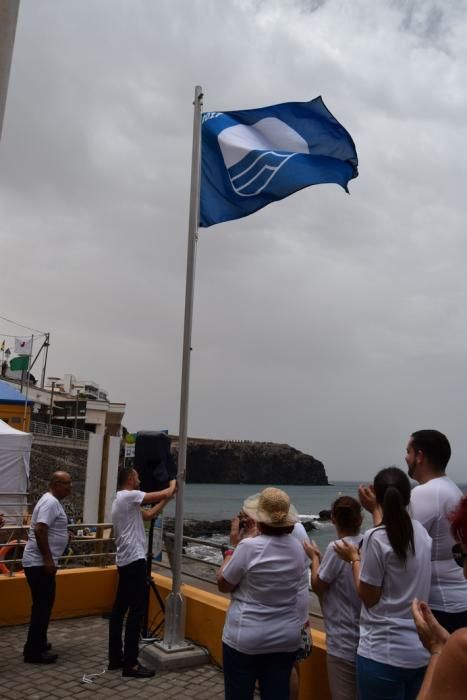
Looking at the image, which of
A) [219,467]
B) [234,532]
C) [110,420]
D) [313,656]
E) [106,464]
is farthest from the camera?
[219,467]

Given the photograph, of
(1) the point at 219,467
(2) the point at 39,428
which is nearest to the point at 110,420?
(2) the point at 39,428

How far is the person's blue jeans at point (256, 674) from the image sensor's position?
123 inches

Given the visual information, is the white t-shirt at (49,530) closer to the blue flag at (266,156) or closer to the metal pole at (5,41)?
the blue flag at (266,156)

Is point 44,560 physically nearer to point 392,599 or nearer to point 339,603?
point 339,603

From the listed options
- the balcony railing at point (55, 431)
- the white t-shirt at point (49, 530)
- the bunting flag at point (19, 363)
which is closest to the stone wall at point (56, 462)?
the balcony railing at point (55, 431)

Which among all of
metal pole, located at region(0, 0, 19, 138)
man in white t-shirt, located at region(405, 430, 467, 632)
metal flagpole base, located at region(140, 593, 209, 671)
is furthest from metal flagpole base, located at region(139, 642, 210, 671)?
metal pole, located at region(0, 0, 19, 138)

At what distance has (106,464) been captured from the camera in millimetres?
8758

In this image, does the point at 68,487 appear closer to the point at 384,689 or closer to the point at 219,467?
the point at 384,689

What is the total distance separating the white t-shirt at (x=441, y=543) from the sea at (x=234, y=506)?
0.39 meters

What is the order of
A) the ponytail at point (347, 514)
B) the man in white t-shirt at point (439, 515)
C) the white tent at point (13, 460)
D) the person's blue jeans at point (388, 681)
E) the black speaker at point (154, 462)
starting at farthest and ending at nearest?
1. the white tent at point (13, 460)
2. the black speaker at point (154, 462)
3. the ponytail at point (347, 514)
4. the man in white t-shirt at point (439, 515)
5. the person's blue jeans at point (388, 681)

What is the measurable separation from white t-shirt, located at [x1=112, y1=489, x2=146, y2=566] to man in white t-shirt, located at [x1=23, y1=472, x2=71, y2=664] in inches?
27.7

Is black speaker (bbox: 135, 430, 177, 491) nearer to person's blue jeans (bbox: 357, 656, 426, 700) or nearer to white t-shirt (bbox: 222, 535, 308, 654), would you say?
white t-shirt (bbox: 222, 535, 308, 654)

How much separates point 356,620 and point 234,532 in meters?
0.92

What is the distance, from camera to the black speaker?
5840mm
